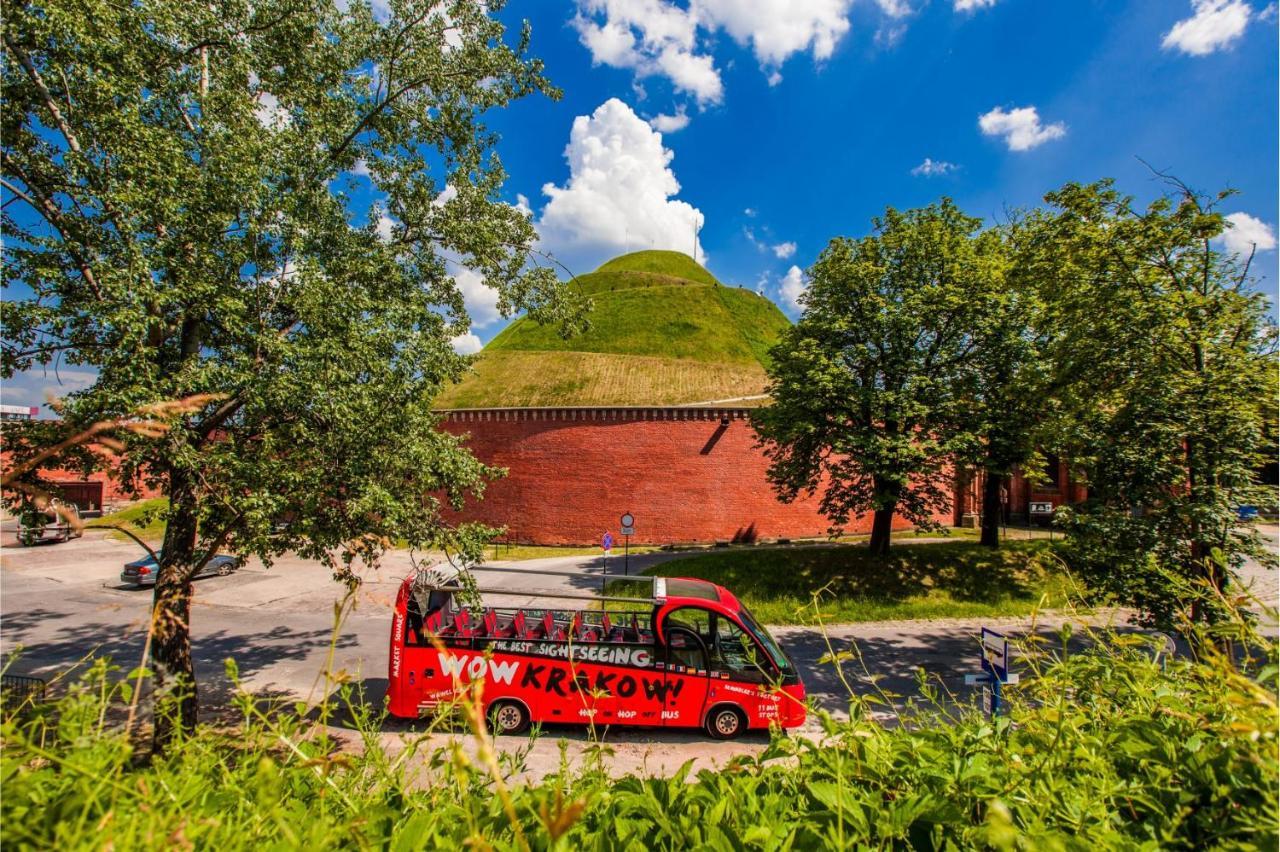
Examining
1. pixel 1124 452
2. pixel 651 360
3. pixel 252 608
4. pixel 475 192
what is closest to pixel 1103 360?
pixel 1124 452

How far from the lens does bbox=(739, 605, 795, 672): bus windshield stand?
8.17 m

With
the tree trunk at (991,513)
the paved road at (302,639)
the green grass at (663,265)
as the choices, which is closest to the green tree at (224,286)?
the paved road at (302,639)

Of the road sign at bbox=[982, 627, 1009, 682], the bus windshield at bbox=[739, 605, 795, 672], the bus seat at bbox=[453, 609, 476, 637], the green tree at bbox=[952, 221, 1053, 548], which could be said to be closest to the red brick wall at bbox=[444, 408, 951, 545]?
the green tree at bbox=[952, 221, 1053, 548]

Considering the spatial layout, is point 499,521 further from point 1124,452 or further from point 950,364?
point 1124,452

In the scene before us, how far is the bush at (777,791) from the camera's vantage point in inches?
55.1

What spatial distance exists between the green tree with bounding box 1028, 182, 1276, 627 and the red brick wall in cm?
1857

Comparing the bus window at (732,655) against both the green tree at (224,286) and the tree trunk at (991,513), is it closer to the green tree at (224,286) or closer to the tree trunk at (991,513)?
the green tree at (224,286)

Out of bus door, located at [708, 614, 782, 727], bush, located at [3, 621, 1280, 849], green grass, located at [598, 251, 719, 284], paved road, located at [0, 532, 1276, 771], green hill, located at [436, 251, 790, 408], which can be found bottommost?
paved road, located at [0, 532, 1276, 771]

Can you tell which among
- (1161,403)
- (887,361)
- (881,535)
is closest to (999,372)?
(887,361)

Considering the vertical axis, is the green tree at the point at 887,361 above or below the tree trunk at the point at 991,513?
above

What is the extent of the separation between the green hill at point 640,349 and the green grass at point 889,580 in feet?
24.5

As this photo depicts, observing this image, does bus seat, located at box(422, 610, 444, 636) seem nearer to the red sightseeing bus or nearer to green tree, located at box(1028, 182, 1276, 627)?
the red sightseeing bus

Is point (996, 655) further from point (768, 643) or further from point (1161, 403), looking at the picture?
point (1161, 403)

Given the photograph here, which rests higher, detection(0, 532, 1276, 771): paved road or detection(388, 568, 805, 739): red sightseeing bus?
detection(388, 568, 805, 739): red sightseeing bus
